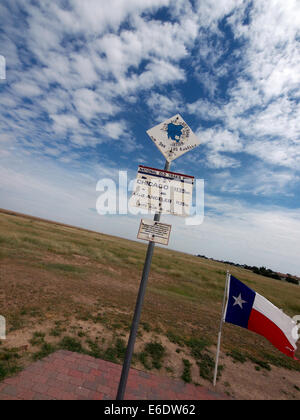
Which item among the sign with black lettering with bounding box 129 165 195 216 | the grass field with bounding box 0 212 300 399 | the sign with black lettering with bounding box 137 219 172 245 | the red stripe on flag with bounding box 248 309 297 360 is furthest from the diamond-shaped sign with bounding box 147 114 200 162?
the grass field with bounding box 0 212 300 399

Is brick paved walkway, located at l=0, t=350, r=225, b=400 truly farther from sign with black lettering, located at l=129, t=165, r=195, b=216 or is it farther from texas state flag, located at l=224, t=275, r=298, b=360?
sign with black lettering, located at l=129, t=165, r=195, b=216

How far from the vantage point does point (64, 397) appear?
11.8ft

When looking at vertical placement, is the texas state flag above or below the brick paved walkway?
above

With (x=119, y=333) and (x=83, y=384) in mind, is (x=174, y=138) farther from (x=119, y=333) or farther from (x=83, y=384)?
(x=119, y=333)

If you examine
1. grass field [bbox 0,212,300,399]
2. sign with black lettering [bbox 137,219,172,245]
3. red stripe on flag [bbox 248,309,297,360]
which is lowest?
grass field [bbox 0,212,300,399]

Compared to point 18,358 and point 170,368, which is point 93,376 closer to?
point 18,358

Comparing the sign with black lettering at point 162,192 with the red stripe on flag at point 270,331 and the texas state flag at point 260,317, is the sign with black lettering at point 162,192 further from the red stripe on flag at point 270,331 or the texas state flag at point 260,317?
the red stripe on flag at point 270,331

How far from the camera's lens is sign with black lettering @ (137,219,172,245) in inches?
102

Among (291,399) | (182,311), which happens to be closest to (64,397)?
(291,399)

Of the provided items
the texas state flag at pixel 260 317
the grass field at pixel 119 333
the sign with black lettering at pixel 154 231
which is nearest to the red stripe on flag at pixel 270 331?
the texas state flag at pixel 260 317

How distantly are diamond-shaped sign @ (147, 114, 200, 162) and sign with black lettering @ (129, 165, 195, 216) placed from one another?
35cm

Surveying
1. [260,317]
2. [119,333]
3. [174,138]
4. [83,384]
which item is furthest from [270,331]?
[174,138]

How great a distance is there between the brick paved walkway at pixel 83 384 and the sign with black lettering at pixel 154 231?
11.3ft
